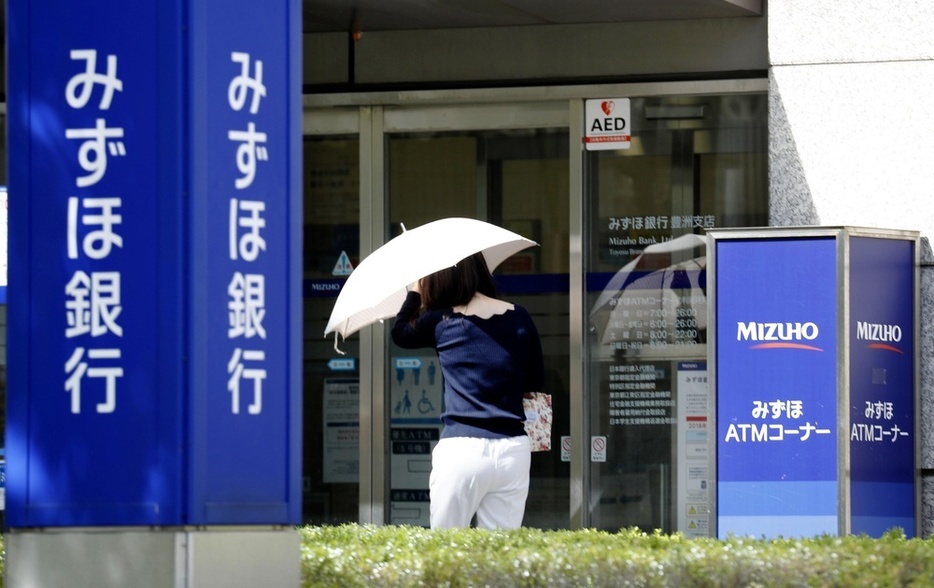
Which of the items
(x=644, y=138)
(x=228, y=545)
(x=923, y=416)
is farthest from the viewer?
(x=644, y=138)

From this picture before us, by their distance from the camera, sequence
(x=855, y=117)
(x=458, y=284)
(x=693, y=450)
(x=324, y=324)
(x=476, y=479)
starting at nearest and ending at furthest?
(x=476, y=479)
(x=458, y=284)
(x=855, y=117)
(x=693, y=450)
(x=324, y=324)

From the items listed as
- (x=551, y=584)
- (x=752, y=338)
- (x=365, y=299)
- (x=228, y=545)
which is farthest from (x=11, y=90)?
(x=752, y=338)

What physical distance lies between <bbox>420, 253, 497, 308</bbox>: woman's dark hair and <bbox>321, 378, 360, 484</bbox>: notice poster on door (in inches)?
117

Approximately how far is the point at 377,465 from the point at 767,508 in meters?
2.74

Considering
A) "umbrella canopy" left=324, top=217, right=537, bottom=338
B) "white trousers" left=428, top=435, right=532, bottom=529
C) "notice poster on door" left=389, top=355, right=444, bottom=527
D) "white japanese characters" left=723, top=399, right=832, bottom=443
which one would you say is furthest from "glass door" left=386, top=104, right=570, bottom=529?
"white trousers" left=428, top=435, right=532, bottom=529

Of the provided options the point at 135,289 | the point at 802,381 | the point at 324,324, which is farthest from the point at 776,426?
the point at 135,289

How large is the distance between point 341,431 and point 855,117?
11.6 ft

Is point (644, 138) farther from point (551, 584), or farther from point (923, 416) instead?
point (551, 584)

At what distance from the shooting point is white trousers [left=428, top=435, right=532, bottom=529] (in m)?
6.52

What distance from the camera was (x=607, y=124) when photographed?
30.3 ft

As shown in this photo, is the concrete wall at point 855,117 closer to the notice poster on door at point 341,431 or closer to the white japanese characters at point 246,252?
the notice poster on door at point 341,431

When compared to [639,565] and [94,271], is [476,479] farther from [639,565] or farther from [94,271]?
[94,271]

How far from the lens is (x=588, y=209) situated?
928 cm

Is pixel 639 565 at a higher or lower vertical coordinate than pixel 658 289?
lower
